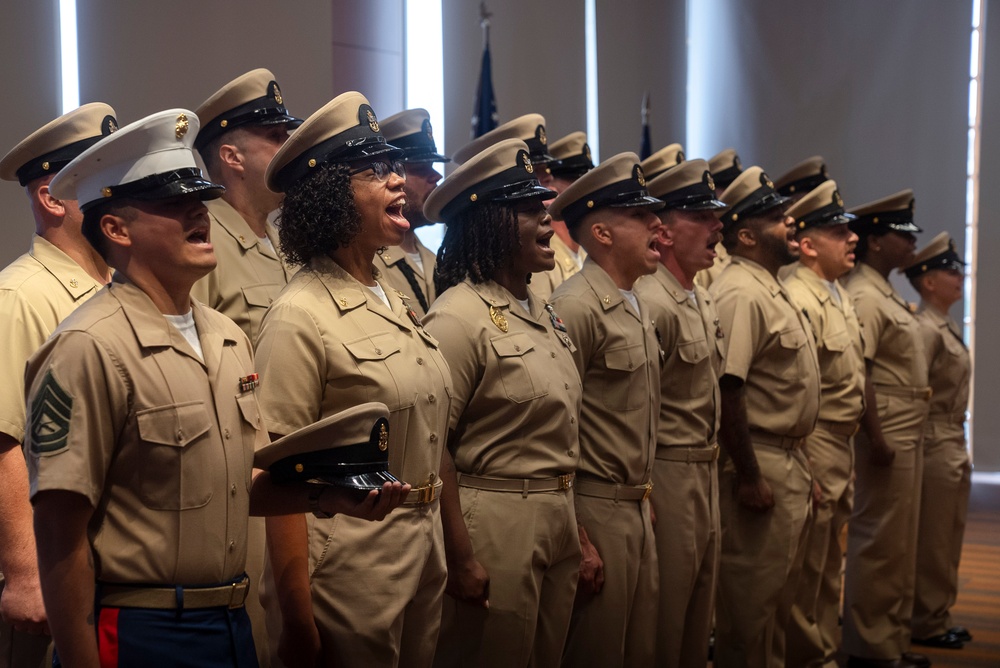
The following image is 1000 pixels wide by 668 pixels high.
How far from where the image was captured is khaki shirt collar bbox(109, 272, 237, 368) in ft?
6.19

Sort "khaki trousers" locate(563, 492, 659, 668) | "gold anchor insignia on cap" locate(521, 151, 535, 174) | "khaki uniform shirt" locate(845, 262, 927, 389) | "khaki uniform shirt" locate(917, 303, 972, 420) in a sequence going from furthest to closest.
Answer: "khaki uniform shirt" locate(917, 303, 972, 420) < "khaki uniform shirt" locate(845, 262, 927, 389) < "khaki trousers" locate(563, 492, 659, 668) < "gold anchor insignia on cap" locate(521, 151, 535, 174)

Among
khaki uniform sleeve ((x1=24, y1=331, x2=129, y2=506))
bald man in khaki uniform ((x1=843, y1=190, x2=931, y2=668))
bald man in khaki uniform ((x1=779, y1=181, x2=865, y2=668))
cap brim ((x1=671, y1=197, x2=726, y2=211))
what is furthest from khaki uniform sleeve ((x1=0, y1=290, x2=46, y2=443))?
bald man in khaki uniform ((x1=843, y1=190, x2=931, y2=668))

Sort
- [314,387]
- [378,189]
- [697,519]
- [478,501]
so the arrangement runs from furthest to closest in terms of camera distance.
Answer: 1. [697,519]
2. [478,501]
3. [378,189]
4. [314,387]

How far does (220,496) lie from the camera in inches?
76.2

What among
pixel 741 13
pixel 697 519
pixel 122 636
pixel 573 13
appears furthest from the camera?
pixel 741 13

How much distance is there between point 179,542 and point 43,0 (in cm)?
203

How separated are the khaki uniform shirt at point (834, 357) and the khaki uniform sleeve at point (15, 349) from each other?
2.88 metres

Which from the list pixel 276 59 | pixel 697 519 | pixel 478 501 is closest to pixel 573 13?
pixel 276 59

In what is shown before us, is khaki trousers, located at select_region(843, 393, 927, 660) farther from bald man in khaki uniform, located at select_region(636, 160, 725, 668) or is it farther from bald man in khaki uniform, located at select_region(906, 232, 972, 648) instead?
bald man in khaki uniform, located at select_region(636, 160, 725, 668)

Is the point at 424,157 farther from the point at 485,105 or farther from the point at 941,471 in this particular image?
the point at 941,471

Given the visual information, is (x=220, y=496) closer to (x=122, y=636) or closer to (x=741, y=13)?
(x=122, y=636)

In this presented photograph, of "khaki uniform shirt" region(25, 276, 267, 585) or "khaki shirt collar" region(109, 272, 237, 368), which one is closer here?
"khaki uniform shirt" region(25, 276, 267, 585)

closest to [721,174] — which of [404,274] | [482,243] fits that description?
[404,274]

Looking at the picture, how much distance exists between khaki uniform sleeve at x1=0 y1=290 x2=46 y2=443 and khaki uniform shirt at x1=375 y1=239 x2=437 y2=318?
3.91 feet
